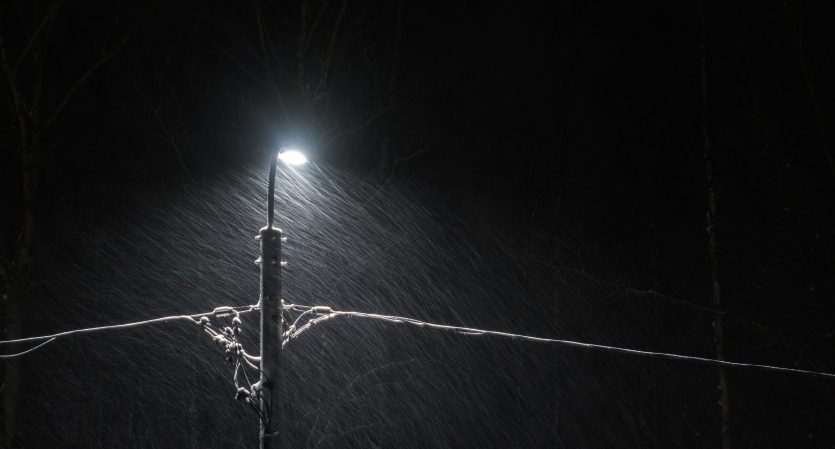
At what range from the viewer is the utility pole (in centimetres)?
538

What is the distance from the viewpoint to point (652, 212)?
15.7 meters

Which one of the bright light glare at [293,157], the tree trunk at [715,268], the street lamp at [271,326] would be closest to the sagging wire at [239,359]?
the street lamp at [271,326]

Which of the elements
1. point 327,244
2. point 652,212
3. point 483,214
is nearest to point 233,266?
point 327,244

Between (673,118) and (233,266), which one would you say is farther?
(233,266)

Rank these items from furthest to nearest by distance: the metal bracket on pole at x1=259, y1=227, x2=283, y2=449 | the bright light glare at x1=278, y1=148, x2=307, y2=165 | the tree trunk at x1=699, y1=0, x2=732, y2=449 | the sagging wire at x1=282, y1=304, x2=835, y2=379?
the tree trunk at x1=699, y1=0, x2=732, y2=449, the bright light glare at x1=278, y1=148, x2=307, y2=165, the metal bracket on pole at x1=259, y1=227, x2=283, y2=449, the sagging wire at x1=282, y1=304, x2=835, y2=379

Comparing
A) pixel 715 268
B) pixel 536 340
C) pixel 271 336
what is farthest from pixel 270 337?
pixel 715 268

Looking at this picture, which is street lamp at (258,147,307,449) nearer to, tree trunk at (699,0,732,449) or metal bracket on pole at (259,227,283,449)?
metal bracket on pole at (259,227,283,449)

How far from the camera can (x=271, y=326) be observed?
554 cm

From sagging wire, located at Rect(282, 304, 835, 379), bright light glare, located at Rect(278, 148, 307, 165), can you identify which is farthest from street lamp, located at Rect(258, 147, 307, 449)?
sagging wire, located at Rect(282, 304, 835, 379)

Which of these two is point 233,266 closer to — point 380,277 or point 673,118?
point 380,277

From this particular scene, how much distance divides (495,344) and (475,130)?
5490mm

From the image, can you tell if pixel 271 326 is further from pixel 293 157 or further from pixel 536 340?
pixel 536 340

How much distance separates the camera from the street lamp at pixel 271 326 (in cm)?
538

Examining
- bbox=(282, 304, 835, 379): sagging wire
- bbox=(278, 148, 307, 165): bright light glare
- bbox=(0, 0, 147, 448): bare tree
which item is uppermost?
bbox=(0, 0, 147, 448): bare tree
